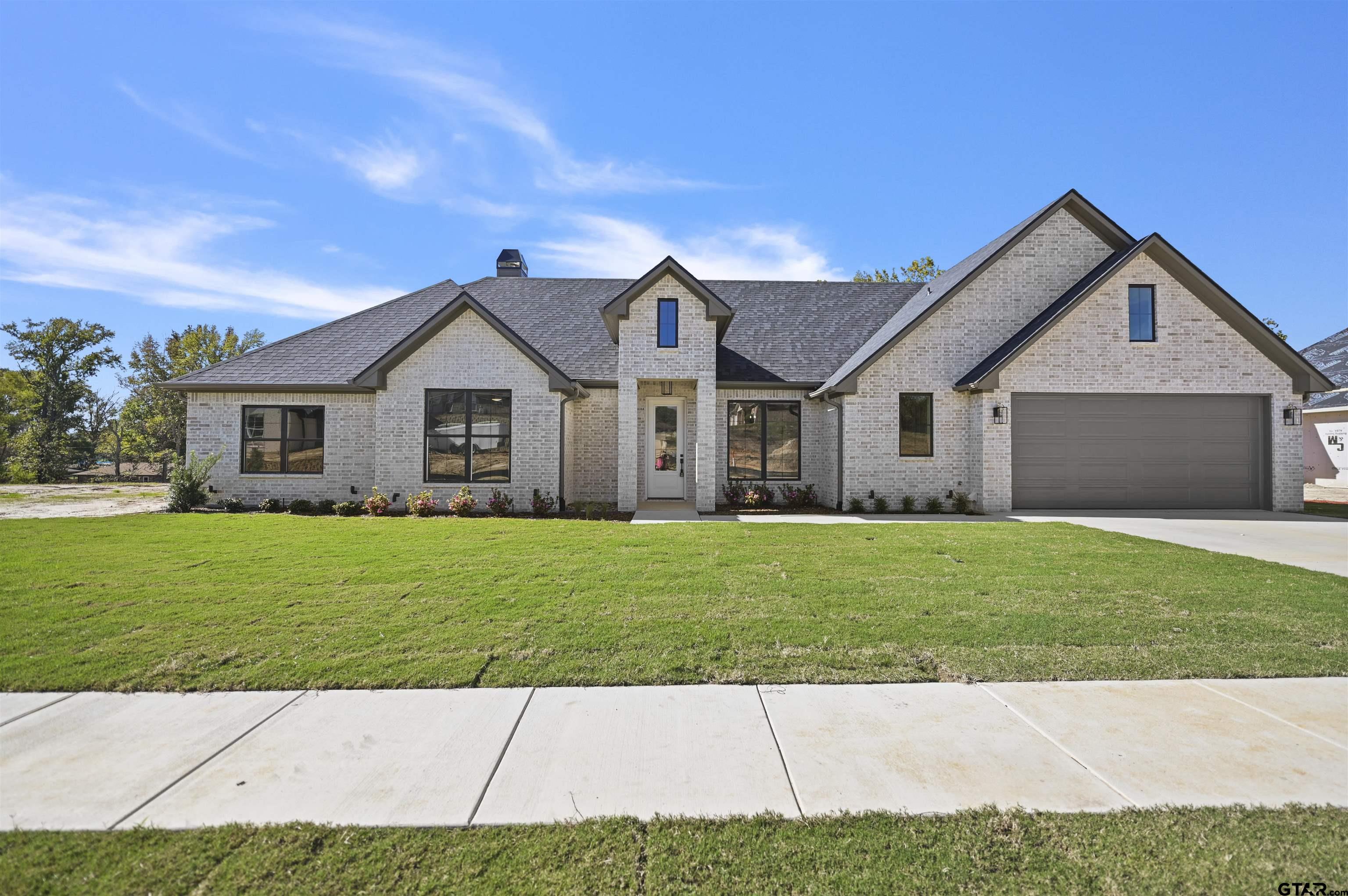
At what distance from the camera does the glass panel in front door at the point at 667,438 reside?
16859 millimetres

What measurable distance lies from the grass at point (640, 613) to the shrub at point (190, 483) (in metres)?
4.45

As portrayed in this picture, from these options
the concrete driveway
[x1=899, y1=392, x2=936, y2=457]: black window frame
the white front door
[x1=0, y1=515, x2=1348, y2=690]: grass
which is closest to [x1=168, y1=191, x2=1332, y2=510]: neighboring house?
[x1=899, y1=392, x2=936, y2=457]: black window frame

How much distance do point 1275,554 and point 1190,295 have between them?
8.10m

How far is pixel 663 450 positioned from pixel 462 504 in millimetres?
5457

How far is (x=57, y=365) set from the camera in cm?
3091

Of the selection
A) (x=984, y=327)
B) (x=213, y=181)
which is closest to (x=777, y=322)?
(x=984, y=327)

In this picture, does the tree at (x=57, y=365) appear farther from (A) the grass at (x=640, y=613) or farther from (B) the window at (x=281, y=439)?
(A) the grass at (x=640, y=613)

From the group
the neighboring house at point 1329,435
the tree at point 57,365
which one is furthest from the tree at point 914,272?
the tree at point 57,365

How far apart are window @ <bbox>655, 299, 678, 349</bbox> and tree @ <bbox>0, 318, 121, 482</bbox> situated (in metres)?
29.4

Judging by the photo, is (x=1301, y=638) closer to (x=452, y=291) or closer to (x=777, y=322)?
(x=777, y=322)

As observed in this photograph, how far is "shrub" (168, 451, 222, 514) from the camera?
14484 mm

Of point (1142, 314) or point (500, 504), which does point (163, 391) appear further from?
point (1142, 314)

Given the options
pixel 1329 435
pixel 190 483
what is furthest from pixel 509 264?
pixel 1329 435

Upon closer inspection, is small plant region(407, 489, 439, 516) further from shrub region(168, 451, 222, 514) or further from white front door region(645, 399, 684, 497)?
white front door region(645, 399, 684, 497)
